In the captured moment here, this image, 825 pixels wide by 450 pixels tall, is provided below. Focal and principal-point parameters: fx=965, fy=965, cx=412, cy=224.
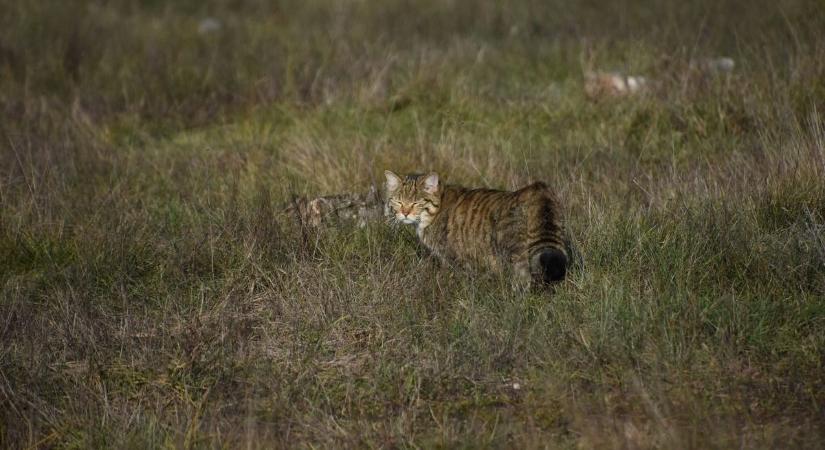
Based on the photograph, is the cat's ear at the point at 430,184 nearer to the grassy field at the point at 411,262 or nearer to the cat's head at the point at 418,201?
the cat's head at the point at 418,201

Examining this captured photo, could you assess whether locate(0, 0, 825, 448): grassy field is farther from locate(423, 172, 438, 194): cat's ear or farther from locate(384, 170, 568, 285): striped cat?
locate(423, 172, 438, 194): cat's ear

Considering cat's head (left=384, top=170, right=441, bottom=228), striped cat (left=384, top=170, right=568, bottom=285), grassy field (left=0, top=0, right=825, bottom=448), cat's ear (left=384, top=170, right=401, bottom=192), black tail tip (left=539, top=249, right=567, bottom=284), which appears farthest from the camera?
cat's ear (left=384, top=170, right=401, bottom=192)

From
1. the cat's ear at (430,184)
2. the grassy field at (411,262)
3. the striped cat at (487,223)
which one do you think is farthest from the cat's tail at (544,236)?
the cat's ear at (430,184)

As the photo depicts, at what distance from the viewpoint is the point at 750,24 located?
30.0ft

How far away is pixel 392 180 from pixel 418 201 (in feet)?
0.87

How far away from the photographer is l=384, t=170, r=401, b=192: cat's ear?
528cm

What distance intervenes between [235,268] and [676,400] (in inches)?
92.5

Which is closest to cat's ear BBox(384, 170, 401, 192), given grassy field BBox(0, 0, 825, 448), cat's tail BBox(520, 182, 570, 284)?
grassy field BBox(0, 0, 825, 448)

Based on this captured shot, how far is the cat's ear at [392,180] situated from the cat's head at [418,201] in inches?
3.0

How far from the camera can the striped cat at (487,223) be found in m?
4.21

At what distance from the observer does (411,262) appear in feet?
15.8

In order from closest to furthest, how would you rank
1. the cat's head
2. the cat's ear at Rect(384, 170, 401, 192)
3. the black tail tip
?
1. the black tail tip
2. the cat's head
3. the cat's ear at Rect(384, 170, 401, 192)

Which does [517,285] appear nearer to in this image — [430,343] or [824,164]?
[430,343]

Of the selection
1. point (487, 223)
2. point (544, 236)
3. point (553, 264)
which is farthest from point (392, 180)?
point (553, 264)
